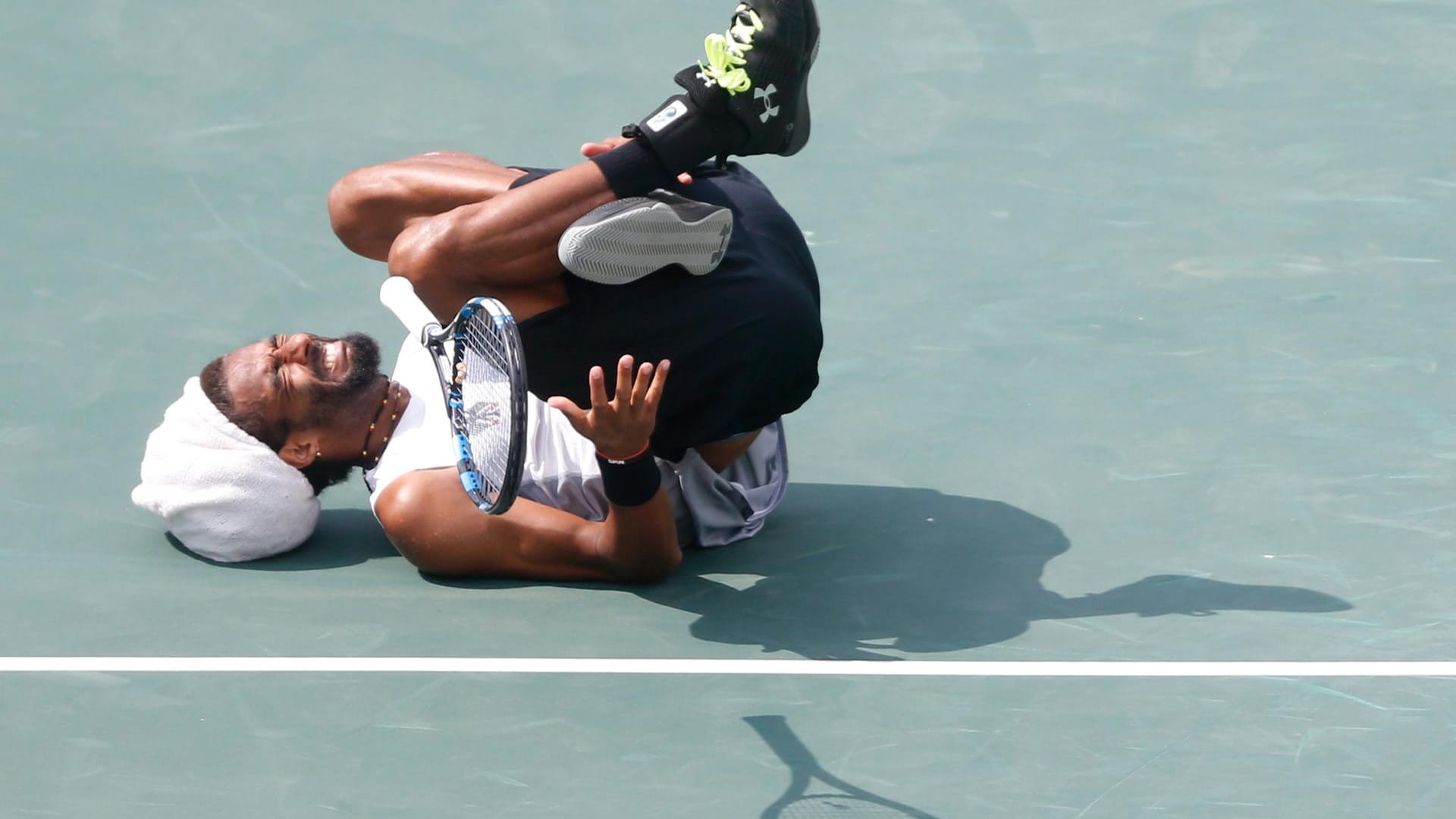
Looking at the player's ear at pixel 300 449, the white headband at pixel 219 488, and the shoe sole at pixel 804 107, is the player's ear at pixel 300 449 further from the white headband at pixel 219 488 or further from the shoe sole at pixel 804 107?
the shoe sole at pixel 804 107

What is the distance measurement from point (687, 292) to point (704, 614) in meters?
0.89

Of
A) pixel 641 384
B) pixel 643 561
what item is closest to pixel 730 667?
pixel 643 561

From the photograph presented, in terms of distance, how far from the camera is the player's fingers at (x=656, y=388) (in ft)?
15.1

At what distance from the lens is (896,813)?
13.8ft

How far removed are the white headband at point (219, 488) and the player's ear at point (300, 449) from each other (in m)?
0.06

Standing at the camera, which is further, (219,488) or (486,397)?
(219,488)

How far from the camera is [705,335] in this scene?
520 centimetres

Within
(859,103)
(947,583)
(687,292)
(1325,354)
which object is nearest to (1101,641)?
(947,583)

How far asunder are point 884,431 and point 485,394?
5.43 feet

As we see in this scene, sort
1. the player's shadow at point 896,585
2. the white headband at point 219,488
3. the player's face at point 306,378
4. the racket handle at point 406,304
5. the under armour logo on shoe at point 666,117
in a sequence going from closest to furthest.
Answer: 1. the under armour logo on shoe at point 666,117
2. the player's shadow at point 896,585
3. the white headband at point 219,488
4. the player's face at point 306,378
5. the racket handle at point 406,304

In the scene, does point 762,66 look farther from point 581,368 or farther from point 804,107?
point 581,368

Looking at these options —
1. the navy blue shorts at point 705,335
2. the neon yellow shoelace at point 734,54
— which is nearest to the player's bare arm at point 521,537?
the navy blue shorts at point 705,335

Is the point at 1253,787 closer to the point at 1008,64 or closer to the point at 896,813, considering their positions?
the point at 896,813

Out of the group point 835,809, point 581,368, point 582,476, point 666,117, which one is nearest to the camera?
point 835,809
